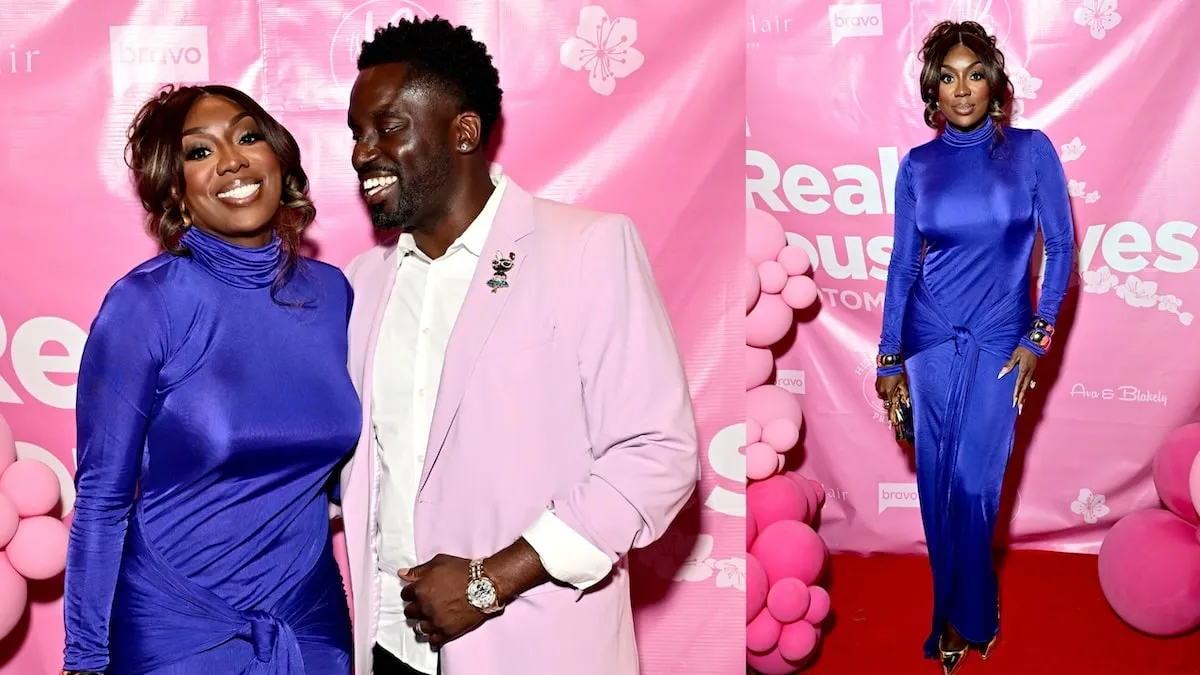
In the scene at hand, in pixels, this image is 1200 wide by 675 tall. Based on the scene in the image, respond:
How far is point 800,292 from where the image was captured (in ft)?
14.0

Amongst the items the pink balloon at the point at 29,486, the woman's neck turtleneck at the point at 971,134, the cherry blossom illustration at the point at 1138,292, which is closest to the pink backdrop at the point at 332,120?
the pink balloon at the point at 29,486

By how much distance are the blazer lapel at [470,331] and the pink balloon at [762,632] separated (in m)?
1.89

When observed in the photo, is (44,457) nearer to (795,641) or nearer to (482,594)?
(482,594)

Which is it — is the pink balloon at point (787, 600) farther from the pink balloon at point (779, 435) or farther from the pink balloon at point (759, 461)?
the pink balloon at point (779, 435)

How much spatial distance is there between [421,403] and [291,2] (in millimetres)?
1495

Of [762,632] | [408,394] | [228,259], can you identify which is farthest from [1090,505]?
[228,259]

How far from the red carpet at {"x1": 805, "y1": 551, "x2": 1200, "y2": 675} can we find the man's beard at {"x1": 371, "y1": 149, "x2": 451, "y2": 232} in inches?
98.4

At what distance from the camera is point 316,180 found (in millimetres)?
3209

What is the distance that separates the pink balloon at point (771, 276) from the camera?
166 inches

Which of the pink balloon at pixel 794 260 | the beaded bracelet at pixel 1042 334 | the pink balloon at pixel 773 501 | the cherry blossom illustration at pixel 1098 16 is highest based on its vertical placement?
the cherry blossom illustration at pixel 1098 16

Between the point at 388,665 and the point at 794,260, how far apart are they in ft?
8.13

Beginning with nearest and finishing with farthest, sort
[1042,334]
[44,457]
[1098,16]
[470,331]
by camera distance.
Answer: [470,331], [44,457], [1042,334], [1098,16]

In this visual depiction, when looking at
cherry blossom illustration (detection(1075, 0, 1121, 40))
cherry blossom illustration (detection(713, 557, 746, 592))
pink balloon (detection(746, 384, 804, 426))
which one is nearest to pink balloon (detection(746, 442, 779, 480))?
pink balloon (detection(746, 384, 804, 426))

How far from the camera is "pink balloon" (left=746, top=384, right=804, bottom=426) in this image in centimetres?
426
